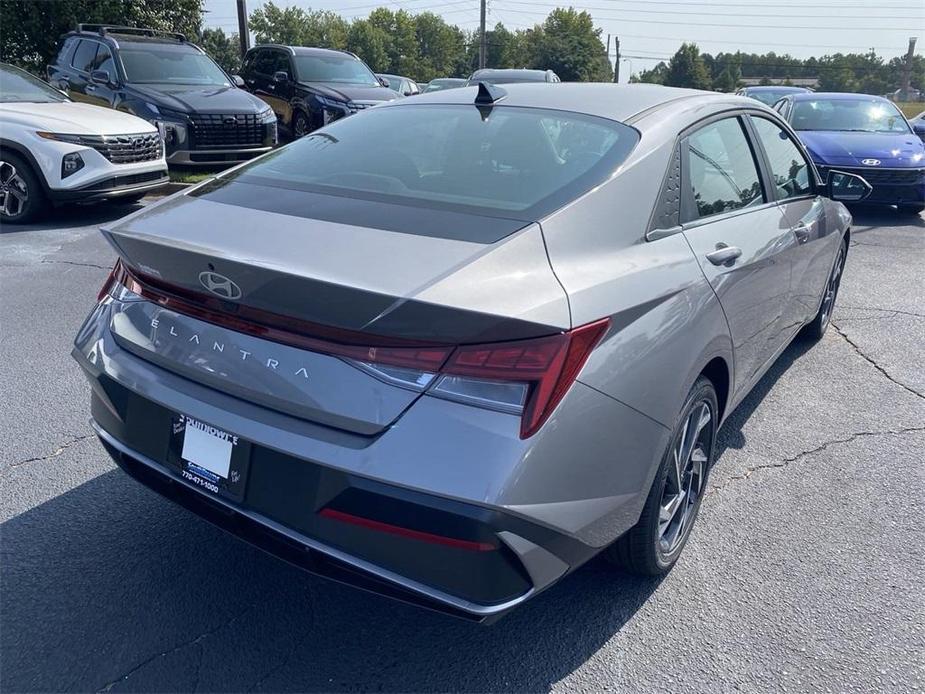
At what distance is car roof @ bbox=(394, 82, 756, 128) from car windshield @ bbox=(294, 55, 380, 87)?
10.3 m

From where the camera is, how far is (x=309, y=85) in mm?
12719

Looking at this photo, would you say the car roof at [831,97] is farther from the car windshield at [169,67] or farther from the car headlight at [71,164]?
the car headlight at [71,164]

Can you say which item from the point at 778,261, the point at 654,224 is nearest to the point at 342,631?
the point at 654,224

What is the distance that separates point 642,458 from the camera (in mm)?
2258

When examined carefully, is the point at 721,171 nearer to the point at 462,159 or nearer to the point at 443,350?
the point at 462,159

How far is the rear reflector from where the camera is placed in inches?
74.2

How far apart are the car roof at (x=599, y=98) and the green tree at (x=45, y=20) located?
52.4 ft

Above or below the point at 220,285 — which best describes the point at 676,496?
below

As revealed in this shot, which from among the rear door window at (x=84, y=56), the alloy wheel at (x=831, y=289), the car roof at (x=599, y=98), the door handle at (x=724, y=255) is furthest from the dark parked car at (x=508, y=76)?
the door handle at (x=724, y=255)

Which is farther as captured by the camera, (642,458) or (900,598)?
(900,598)

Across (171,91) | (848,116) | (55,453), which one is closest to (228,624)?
(55,453)

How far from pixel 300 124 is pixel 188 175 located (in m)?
2.84

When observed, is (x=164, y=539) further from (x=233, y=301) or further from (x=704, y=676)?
(x=704, y=676)

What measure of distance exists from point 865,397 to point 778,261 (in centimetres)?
149
